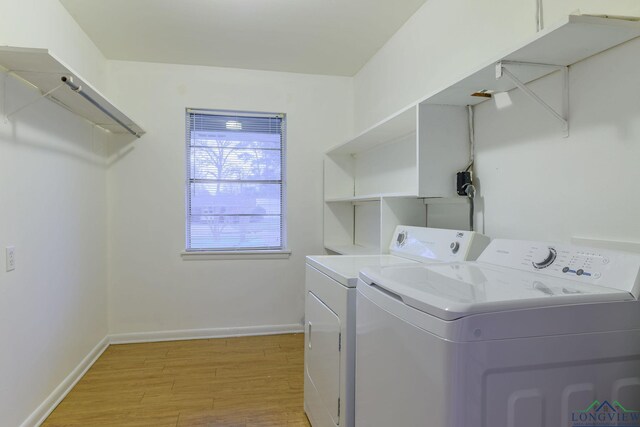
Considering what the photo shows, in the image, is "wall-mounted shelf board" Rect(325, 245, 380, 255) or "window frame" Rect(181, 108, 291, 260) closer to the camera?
"wall-mounted shelf board" Rect(325, 245, 380, 255)

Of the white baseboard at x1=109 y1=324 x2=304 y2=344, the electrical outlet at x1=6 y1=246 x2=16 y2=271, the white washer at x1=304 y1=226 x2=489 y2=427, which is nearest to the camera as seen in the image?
the white washer at x1=304 y1=226 x2=489 y2=427

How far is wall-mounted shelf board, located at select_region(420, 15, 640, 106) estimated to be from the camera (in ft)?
3.43

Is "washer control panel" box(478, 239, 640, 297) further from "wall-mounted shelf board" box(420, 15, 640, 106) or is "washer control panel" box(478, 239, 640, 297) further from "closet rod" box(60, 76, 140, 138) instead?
"closet rod" box(60, 76, 140, 138)

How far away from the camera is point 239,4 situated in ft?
7.80

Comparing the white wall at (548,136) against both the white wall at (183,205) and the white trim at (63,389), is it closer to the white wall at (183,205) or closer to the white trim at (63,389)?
the white wall at (183,205)

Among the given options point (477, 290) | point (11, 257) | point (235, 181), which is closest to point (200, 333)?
point (235, 181)

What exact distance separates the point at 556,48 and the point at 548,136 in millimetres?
363

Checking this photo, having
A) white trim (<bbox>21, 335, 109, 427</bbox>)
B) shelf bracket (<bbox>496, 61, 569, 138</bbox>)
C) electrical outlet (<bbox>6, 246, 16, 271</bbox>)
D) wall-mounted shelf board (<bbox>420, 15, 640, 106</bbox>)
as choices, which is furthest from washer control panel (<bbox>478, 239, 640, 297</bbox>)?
white trim (<bbox>21, 335, 109, 427</bbox>)

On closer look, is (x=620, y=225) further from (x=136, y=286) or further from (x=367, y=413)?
(x=136, y=286)

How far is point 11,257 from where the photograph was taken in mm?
1813

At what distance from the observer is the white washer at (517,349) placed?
2.64ft

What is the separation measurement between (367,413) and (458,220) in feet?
3.81

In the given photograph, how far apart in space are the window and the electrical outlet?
5.32ft
